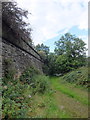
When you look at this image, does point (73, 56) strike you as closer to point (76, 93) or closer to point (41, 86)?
point (76, 93)

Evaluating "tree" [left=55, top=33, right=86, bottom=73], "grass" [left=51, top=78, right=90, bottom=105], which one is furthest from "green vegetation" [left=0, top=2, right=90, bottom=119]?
"tree" [left=55, top=33, right=86, bottom=73]

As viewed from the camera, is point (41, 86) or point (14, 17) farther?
point (41, 86)

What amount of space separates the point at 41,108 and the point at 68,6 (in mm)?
3800

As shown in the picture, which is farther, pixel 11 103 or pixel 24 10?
pixel 24 10

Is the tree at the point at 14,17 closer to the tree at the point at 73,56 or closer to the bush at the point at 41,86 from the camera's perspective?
the bush at the point at 41,86

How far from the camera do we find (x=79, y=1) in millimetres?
3787

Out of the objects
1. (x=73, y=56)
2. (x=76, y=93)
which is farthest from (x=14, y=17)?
(x=73, y=56)

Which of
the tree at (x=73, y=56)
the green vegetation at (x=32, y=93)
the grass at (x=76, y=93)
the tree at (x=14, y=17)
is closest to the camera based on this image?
the green vegetation at (x=32, y=93)

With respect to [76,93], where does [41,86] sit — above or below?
above

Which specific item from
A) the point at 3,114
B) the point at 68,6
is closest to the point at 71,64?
the point at 68,6

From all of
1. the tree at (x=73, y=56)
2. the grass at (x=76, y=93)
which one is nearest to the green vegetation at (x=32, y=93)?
the grass at (x=76, y=93)

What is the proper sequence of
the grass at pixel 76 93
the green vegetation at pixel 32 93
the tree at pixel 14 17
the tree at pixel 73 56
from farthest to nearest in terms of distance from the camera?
the tree at pixel 73 56 < the tree at pixel 14 17 < the grass at pixel 76 93 < the green vegetation at pixel 32 93

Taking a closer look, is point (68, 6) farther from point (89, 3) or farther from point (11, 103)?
point (11, 103)

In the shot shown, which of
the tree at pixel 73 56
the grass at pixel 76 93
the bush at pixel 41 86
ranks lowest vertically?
the grass at pixel 76 93
